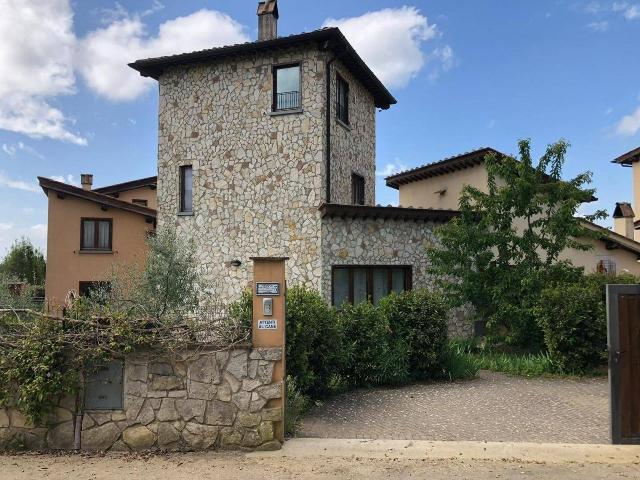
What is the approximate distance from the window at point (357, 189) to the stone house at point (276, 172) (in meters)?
0.59

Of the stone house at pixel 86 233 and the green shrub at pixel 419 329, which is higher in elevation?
the stone house at pixel 86 233

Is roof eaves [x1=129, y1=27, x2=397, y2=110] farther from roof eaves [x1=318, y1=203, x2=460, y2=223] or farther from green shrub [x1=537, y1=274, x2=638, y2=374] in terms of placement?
green shrub [x1=537, y1=274, x2=638, y2=374]

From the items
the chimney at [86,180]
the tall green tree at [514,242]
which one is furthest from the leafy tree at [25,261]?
the tall green tree at [514,242]

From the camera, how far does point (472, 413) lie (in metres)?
8.29

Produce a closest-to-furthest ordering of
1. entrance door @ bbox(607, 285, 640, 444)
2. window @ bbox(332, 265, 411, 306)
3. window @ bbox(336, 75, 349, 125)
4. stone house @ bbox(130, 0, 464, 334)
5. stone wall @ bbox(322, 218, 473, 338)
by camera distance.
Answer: entrance door @ bbox(607, 285, 640, 444)
stone wall @ bbox(322, 218, 473, 338)
window @ bbox(332, 265, 411, 306)
stone house @ bbox(130, 0, 464, 334)
window @ bbox(336, 75, 349, 125)

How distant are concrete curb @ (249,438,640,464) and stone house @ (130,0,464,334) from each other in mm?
8251

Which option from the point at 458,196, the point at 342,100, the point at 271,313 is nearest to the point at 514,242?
the point at 458,196

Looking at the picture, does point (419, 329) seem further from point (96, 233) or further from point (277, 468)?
point (96, 233)

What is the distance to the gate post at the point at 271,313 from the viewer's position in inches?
265

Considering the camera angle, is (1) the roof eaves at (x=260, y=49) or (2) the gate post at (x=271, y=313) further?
(1) the roof eaves at (x=260, y=49)

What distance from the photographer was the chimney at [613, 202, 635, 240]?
26.0m

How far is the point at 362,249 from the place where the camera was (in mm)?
15227

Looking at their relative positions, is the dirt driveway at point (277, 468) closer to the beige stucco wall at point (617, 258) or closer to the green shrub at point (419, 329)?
the green shrub at point (419, 329)

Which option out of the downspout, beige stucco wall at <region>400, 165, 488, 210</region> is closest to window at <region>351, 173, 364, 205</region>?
the downspout
